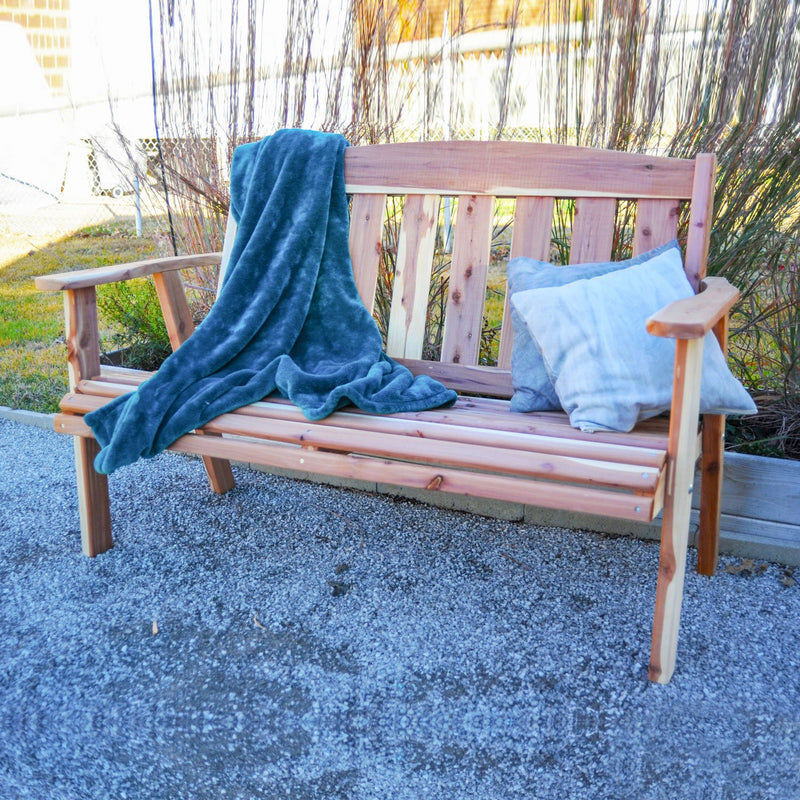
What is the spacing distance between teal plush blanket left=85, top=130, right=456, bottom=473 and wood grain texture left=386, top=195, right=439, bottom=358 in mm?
92

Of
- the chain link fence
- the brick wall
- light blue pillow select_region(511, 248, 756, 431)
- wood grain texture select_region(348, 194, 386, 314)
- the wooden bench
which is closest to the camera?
the wooden bench

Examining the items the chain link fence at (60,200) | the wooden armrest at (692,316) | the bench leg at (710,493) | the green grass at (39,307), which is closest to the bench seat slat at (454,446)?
the wooden armrest at (692,316)

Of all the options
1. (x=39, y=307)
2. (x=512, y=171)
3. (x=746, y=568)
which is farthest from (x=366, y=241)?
(x=39, y=307)

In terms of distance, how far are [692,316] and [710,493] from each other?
636mm

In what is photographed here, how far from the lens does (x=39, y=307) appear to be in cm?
428

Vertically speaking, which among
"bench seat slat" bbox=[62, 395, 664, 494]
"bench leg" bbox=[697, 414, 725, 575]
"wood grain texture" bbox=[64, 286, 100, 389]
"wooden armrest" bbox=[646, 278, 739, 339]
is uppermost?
"wooden armrest" bbox=[646, 278, 739, 339]

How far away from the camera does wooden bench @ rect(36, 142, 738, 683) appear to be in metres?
1.43

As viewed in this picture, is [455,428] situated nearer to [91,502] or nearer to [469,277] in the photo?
[469,277]

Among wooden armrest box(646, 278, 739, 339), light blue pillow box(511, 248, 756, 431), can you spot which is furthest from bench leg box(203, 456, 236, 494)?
wooden armrest box(646, 278, 739, 339)

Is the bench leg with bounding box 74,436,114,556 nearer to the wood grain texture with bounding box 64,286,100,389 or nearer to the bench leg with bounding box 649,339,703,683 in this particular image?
the wood grain texture with bounding box 64,286,100,389

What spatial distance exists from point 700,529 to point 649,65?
1234mm

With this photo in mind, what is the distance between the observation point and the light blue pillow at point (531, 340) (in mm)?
1792

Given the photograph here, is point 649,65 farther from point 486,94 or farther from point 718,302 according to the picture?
point 718,302

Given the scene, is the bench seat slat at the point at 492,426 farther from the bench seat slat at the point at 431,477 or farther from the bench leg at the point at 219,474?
the bench leg at the point at 219,474
